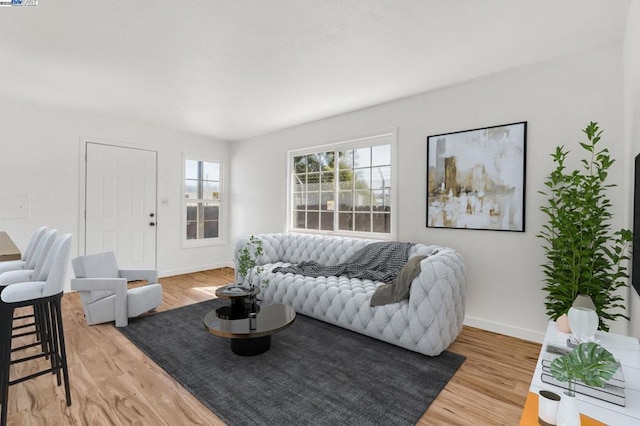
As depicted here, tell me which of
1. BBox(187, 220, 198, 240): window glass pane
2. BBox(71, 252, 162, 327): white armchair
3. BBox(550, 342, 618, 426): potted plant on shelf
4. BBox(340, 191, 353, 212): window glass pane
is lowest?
BBox(71, 252, 162, 327): white armchair

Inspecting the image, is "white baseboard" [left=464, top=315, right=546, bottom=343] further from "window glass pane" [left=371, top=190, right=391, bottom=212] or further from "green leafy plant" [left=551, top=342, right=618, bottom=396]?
"green leafy plant" [left=551, top=342, right=618, bottom=396]

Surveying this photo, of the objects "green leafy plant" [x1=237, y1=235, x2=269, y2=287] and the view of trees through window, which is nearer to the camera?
"green leafy plant" [x1=237, y1=235, x2=269, y2=287]

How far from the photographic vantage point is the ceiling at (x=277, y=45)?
2174 mm

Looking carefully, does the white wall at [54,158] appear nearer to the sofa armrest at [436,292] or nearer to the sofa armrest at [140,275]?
the sofa armrest at [140,275]

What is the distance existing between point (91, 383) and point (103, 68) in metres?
2.82

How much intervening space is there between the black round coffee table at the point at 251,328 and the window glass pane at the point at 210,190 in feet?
12.6

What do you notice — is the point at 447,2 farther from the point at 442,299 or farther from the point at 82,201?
the point at 82,201

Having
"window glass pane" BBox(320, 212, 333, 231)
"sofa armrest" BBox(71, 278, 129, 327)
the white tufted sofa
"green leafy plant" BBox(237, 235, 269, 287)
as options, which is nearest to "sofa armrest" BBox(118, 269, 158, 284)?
"sofa armrest" BBox(71, 278, 129, 327)

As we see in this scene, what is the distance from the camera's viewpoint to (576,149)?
2.79 metres

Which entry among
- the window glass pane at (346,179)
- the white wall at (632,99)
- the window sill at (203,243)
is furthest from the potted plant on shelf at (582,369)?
the window sill at (203,243)

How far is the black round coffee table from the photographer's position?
7.89ft

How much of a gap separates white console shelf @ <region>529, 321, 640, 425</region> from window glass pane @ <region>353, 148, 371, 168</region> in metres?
3.05

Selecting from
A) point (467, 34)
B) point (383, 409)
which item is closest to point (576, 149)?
point (467, 34)

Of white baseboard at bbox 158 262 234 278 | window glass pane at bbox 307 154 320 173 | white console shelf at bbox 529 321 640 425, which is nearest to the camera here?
white console shelf at bbox 529 321 640 425
